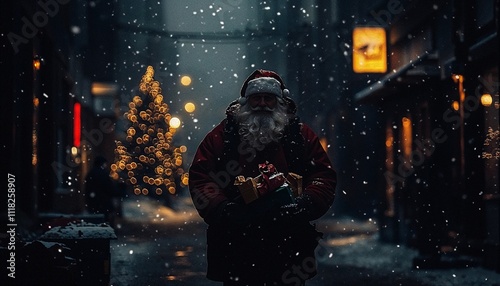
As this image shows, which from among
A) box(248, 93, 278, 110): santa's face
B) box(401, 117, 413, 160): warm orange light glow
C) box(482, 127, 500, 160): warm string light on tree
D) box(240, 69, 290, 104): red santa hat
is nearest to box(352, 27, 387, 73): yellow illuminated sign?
box(401, 117, 413, 160): warm orange light glow

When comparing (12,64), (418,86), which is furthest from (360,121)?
(12,64)

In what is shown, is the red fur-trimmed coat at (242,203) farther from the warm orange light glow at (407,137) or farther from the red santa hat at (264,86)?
the warm orange light glow at (407,137)

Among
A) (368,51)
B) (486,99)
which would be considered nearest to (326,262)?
(486,99)

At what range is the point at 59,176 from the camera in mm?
23422

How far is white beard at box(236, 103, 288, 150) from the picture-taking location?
6.75 meters

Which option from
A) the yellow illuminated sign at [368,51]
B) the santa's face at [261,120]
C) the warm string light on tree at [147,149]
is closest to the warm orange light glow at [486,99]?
the yellow illuminated sign at [368,51]

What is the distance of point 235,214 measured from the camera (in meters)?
6.36

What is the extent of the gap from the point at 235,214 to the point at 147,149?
4684 cm

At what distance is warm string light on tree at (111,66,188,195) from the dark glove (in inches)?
1783

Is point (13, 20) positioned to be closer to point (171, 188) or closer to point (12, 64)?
point (12, 64)

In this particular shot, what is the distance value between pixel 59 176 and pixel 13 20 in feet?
37.1

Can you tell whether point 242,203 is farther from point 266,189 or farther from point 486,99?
point 486,99

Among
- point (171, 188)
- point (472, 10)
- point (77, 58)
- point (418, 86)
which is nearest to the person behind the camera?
point (472, 10)

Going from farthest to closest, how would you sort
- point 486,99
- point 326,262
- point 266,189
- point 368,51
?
point 368,51, point 486,99, point 326,262, point 266,189
